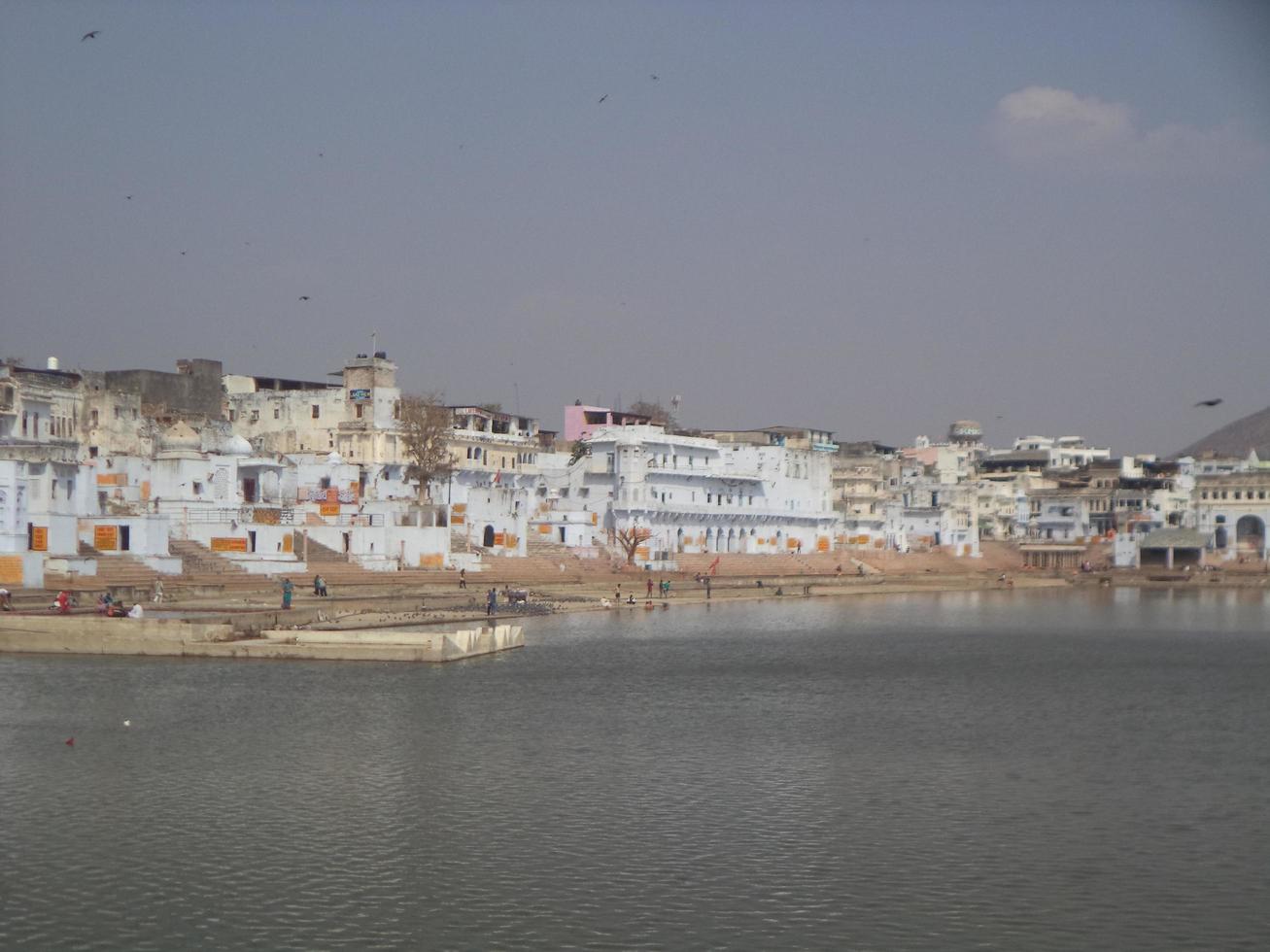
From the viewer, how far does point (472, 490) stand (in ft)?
246

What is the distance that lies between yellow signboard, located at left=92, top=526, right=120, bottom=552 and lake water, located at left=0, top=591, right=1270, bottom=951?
58.0 feet

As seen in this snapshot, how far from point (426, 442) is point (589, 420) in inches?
1291

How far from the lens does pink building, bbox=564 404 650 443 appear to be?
342 ft

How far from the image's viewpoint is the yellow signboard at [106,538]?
53.9 meters

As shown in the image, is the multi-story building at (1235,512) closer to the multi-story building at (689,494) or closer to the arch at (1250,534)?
the arch at (1250,534)

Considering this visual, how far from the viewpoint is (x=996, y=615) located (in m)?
69.5

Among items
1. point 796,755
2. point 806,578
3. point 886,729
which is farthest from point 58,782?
point 806,578

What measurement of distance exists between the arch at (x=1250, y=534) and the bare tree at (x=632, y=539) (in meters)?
54.2

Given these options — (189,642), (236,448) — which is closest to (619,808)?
(189,642)

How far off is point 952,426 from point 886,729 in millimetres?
136472

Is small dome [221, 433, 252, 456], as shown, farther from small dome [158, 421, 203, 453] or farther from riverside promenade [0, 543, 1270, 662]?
riverside promenade [0, 543, 1270, 662]

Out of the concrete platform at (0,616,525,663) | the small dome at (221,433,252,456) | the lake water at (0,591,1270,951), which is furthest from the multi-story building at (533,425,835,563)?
the lake water at (0,591,1270,951)

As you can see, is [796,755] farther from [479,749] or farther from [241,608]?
[241,608]

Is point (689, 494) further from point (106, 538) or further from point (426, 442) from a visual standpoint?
point (106, 538)
